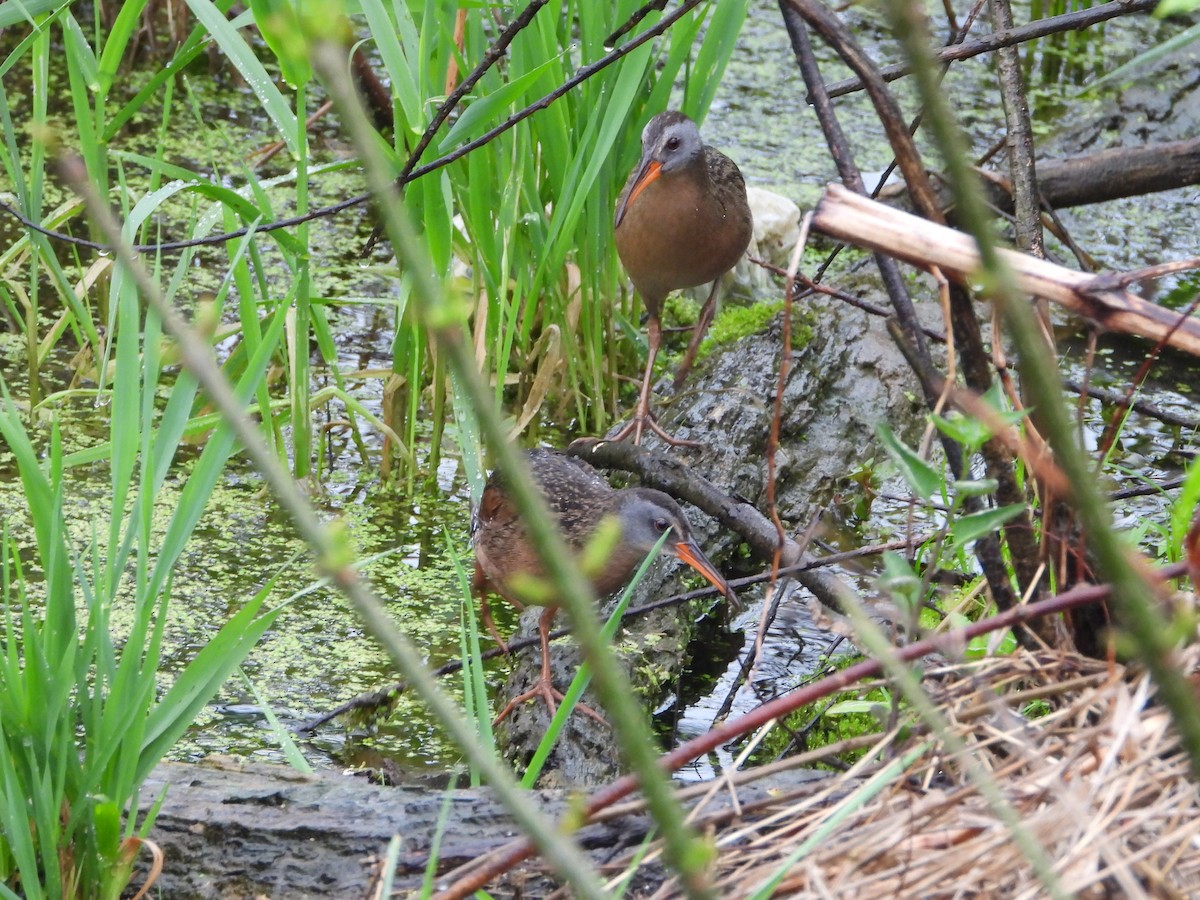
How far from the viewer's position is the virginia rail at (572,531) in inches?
126

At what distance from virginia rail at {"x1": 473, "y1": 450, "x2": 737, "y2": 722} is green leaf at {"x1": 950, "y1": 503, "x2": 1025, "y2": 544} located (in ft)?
4.45

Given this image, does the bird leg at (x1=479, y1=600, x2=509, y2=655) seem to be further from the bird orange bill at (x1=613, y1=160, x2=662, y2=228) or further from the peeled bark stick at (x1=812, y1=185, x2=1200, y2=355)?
the peeled bark stick at (x1=812, y1=185, x2=1200, y2=355)

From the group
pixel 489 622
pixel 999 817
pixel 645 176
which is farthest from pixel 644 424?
pixel 999 817

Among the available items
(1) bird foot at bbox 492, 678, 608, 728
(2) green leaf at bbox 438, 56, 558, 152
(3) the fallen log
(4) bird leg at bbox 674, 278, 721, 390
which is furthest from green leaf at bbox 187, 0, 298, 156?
(3) the fallen log

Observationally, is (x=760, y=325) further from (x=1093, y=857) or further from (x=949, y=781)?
(x=1093, y=857)

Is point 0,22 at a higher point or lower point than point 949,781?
higher

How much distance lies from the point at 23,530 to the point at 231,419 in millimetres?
3459

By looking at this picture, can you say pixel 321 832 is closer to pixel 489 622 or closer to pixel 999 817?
pixel 999 817

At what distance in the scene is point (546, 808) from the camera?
1975 mm

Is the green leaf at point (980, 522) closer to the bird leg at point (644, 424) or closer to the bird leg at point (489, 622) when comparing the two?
the bird leg at point (489, 622)

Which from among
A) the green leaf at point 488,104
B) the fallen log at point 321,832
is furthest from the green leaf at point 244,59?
the fallen log at point 321,832

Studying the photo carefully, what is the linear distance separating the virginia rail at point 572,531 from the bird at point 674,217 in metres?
0.48

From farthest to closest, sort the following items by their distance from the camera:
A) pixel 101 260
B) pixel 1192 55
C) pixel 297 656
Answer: pixel 1192 55 < pixel 101 260 < pixel 297 656

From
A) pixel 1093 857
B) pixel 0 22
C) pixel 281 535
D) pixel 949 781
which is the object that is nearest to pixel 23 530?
pixel 281 535
